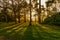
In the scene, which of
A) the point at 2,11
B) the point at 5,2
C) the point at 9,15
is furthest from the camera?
the point at 9,15

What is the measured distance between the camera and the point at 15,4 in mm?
49094

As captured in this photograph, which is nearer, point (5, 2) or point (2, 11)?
point (5, 2)


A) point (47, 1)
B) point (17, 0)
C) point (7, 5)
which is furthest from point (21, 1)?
point (47, 1)

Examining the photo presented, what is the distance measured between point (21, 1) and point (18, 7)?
7.86 ft

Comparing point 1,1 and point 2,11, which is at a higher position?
point 1,1

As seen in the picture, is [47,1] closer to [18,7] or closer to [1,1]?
[18,7]

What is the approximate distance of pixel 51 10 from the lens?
54.0 m

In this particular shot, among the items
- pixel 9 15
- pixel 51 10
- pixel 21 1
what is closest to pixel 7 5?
pixel 21 1

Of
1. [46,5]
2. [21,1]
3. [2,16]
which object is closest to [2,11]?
[2,16]

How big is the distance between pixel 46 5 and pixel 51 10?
2.53 metres

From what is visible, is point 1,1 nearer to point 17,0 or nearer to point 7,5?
point 7,5

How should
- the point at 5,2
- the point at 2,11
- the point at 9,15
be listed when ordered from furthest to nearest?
the point at 9,15
the point at 2,11
the point at 5,2

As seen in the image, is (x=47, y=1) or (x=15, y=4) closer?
(x=15, y=4)

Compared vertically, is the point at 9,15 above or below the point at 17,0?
below
